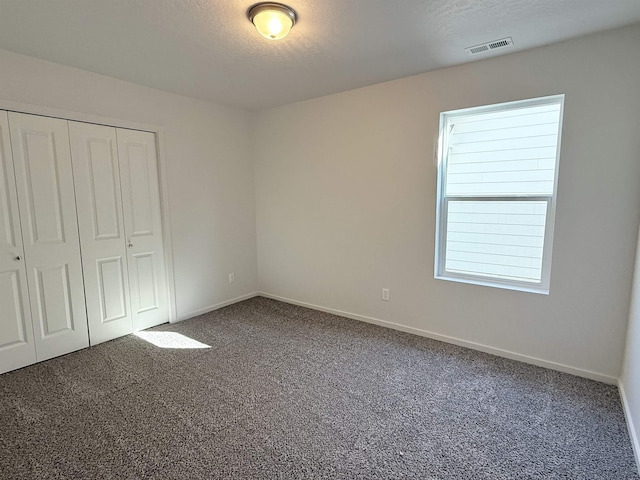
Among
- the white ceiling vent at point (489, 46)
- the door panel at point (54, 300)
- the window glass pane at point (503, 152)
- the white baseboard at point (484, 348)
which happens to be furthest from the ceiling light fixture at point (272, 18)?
the white baseboard at point (484, 348)

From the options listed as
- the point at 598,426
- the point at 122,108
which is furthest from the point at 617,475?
the point at 122,108

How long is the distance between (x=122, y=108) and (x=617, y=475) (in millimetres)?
4454

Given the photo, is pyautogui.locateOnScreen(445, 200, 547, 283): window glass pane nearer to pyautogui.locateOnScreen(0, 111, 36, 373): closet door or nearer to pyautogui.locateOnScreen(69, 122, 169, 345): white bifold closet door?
pyautogui.locateOnScreen(69, 122, 169, 345): white bifold closet door

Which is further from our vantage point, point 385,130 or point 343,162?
point 343,162

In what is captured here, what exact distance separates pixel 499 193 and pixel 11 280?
4101 millimetres

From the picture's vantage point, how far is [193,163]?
147 inches

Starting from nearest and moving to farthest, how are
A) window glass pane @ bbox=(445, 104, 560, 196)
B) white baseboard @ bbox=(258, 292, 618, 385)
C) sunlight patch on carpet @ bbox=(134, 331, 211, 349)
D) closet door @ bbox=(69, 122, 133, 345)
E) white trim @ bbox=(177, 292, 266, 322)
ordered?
1. white baseboard @ bbox=(258, 292, 618, 385)
2. window glass pane @ bbox=(445, 104, 560, 196)
3. closet door @ bbox=(69, 122, 133, 345)
4. sunlight patch on carpet @ bbox=(134, 331, 211, 349)
5. white trim @ bbox=(177, 292, 266, 322)

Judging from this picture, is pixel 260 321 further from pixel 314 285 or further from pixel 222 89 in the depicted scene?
pixel 222 89

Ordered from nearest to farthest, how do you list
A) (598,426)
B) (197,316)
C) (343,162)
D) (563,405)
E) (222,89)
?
(598,426), (563,405), (222,89), (343,162), (197,316)

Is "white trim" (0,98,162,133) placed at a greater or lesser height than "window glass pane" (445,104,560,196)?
greater

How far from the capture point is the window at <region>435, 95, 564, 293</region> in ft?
8.52

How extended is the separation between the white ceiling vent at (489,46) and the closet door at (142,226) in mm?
3081

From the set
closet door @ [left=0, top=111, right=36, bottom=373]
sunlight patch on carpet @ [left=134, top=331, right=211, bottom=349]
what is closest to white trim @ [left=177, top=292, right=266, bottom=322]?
sunlight patch on carpet @ [left=134, top=331, right=211, bottom=349]

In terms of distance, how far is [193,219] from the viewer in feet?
12.5
